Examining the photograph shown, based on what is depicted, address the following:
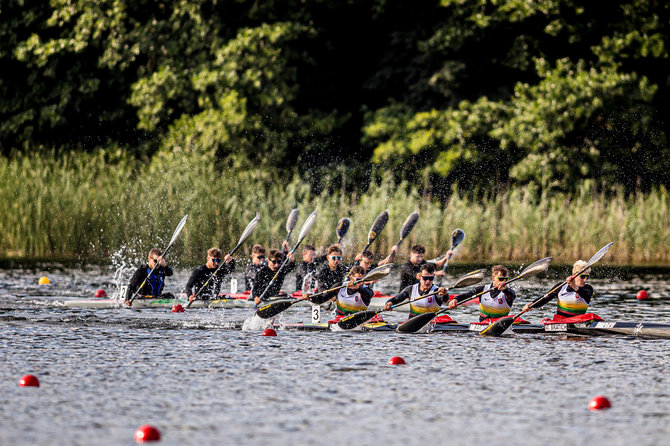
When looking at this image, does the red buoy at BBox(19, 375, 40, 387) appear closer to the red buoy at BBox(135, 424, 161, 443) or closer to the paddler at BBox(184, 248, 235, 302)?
the red buoy at BBox(135, 424, 161, 443)

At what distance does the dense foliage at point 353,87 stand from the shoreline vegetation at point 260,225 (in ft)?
13.6

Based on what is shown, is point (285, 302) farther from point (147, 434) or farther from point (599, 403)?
point (147, 434)

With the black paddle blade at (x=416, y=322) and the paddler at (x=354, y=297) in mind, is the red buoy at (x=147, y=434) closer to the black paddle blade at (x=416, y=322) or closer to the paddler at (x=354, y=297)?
the black paddle blade at (x=416, y=322)

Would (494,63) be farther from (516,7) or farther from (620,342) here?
(620,342)

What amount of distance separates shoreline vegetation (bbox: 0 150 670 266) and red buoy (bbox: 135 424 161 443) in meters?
18.9

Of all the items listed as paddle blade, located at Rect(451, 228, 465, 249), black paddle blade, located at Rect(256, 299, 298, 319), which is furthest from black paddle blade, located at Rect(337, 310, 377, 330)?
paddle blade, located at Rect(451, 228, 465, 249)

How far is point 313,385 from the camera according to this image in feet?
38.4

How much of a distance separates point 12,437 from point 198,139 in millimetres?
26462

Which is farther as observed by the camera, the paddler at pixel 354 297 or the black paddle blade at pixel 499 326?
the paddler at pixel 354 297

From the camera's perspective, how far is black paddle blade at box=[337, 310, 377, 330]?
16000 millimetres

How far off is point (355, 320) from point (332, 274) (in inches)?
83.3

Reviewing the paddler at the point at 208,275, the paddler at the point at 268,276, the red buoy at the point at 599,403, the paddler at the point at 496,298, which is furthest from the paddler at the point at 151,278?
the red buoy at the point at 599,403

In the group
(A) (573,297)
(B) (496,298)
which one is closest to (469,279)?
(B) (496,298)

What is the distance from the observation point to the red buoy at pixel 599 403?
10430 millimetres
